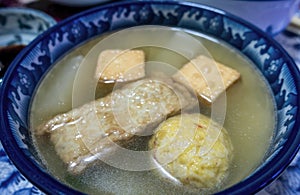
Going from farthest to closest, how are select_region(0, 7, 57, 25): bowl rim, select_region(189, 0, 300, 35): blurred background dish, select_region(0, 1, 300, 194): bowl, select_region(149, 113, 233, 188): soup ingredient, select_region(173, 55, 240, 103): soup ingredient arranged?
select_region(0, 7, 57, 25): bowl rim
select_region(189, 0, 300, 35): blurred background dish
select_region(173, 55, 240, 103): soup ingredient
select_region(149, 113, 233, 188): soup ingredient
select_region(0, 1, 300, 194): bowl

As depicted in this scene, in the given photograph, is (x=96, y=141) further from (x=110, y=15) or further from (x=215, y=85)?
(x=110, y=15)

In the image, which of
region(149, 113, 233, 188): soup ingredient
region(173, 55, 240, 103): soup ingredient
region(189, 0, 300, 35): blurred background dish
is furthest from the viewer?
region(189, 0, 300, 35): blurred background dish

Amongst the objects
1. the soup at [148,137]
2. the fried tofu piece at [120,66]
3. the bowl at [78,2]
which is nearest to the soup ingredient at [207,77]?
the soup at [148,137]

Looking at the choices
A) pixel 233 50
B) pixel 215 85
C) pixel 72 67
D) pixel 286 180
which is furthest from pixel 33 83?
pixel 286 180

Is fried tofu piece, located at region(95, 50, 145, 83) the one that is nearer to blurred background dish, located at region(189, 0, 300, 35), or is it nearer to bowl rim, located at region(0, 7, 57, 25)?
blurred background dish, located at region(189, 0, 300, 35)

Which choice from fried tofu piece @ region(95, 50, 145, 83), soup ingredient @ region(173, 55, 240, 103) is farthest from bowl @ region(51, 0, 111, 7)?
soup ingredient @ region(173, 55, 240, 103)

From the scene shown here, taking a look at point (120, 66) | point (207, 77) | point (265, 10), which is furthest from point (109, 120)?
point (265, 10)
